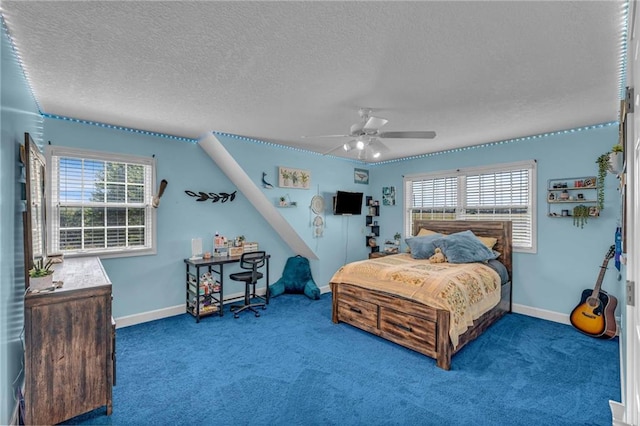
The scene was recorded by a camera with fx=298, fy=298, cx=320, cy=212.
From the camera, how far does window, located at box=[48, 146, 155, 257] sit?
10.8ft

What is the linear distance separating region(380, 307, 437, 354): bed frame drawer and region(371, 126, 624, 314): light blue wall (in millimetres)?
2166

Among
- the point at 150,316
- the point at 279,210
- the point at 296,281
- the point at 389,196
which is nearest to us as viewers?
the point at 150,316

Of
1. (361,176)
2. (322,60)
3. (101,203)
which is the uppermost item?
(322,60)

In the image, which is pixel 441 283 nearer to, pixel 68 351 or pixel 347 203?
pixel 347 203

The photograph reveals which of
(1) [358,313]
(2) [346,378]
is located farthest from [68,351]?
(1) [358,313]

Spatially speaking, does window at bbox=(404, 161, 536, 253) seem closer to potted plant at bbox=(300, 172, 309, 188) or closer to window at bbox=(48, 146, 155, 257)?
potted plant at bbox=(300, 172, 309, 188)

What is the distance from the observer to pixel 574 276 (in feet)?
12.2

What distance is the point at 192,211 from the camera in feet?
13.9

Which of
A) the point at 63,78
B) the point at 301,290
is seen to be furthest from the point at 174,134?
the point at 301,290

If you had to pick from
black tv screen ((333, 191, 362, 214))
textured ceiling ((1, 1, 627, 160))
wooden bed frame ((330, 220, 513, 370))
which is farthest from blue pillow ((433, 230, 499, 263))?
black tv screen ((333, 191, 362, 214))

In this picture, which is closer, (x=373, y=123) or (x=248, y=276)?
(x=373, y=123)

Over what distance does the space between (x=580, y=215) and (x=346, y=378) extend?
11.2 ft

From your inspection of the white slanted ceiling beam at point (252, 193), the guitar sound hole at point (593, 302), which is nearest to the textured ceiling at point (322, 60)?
the white slanted ceiling beam at point (252, 193)

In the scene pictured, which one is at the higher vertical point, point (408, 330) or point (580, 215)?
point (580, 215)
